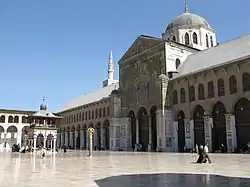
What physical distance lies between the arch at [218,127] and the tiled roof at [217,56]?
440 cm

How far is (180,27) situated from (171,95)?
51.7 ft

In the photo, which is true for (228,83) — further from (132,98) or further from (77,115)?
(77,115)

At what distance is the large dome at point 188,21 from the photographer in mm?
47781

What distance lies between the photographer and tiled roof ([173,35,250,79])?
3147 centimetres

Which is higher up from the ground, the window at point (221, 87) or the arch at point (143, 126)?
the window at point (221, 87)

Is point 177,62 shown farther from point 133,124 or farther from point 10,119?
point 10,119

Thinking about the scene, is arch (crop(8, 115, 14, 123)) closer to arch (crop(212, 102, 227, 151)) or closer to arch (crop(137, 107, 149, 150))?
arch (crop(137, 107, 149, 150))

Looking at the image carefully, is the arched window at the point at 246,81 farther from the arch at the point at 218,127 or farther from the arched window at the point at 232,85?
the arch at the point at 218,127

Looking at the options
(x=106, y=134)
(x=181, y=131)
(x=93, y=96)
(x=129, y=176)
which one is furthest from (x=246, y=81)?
(x=93, y=96)

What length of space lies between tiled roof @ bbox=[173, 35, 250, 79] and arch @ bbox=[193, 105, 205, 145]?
4288 mm

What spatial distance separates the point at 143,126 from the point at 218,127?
38.9 ft

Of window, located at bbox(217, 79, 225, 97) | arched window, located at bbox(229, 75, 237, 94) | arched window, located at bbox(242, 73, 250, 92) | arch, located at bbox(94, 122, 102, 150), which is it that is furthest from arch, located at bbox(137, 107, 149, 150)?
arched window, located at bbox(242, 73, 250, 92)

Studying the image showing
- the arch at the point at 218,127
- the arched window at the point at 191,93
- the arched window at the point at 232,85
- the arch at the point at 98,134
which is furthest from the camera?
the arch at the point at 98,134

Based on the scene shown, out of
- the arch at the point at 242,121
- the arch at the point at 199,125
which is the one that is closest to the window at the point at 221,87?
the arch at the point at 242,121
